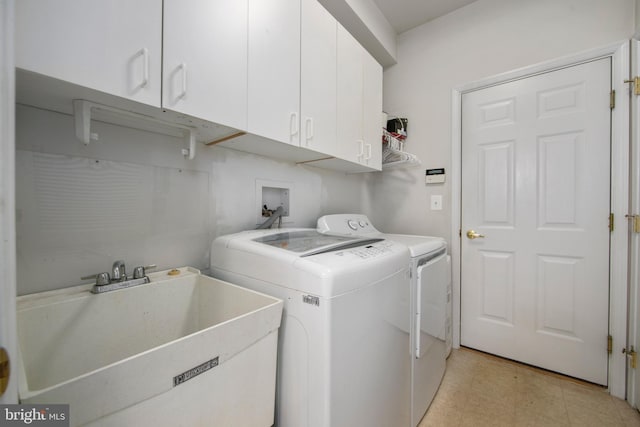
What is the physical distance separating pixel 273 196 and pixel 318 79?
776mm

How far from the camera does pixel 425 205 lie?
7.63ft

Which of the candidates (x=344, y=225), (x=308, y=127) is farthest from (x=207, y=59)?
(x=344, y=225)

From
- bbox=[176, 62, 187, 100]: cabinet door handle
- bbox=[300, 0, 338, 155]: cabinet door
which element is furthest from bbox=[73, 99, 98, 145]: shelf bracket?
bbox=[300, 0, 338, 155]: cabinet door

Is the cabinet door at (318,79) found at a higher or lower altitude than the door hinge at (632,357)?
higher

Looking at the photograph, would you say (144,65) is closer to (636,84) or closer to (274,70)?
(274,70)

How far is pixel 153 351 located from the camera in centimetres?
55

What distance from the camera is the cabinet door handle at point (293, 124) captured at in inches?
48.5

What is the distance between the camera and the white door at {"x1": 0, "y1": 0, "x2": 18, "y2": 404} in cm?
35

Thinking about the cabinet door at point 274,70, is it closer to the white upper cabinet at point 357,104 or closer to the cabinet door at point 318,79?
the cabinet door at point 318,79

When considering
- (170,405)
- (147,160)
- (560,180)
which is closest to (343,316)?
(170,405)

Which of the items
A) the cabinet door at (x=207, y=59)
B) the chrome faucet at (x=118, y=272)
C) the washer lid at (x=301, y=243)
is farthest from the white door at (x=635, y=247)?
the chrome faucet at (x=118, y=272)

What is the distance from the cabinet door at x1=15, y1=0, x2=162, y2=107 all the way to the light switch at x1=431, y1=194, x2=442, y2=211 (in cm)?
218

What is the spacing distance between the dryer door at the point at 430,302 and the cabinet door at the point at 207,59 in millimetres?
1203

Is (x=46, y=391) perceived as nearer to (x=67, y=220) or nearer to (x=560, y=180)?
(x=67, y=220)
